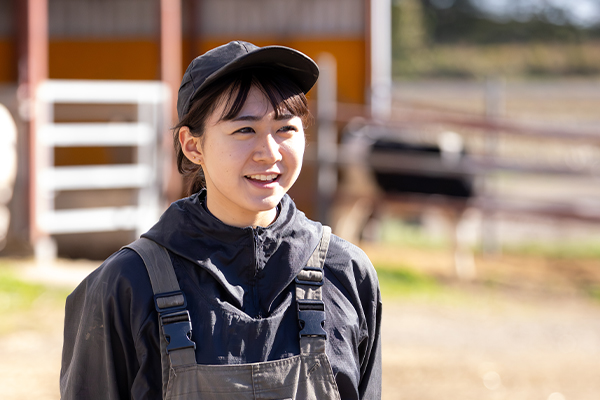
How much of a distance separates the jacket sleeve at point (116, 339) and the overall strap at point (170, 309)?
0.03 m

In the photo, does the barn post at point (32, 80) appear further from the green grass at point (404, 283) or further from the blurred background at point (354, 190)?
the green grass at point (404, 283)

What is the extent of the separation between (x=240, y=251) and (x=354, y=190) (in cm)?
618

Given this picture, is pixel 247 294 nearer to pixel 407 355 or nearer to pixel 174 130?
pixel 174 130

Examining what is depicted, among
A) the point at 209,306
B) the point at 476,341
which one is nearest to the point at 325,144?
the point at 476,341

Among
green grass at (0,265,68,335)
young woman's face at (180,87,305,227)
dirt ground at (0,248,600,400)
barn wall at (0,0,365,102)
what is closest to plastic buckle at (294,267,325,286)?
young woman's face at (180,87,305,227)

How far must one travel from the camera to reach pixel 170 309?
1320 mm

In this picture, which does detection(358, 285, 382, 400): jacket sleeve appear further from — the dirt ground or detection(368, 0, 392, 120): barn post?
detection(368, 0, 392, 120): barn post

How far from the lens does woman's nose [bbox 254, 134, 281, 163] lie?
1428mm

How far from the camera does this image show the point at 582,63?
84.8 feet

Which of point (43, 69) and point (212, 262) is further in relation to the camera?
point (43, 69)

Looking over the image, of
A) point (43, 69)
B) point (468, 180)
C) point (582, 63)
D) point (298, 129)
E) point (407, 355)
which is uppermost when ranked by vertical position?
point (582, 63)

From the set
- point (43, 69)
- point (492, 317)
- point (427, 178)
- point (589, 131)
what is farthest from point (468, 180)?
point (43, 69)

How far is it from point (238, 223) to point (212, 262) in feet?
0.43

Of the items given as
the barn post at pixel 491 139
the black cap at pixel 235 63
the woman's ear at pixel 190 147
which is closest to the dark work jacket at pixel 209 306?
the woman's ear at pixel 190 147
